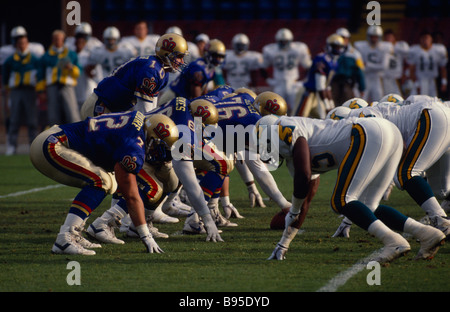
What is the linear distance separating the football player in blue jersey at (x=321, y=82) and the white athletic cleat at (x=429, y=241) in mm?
6376

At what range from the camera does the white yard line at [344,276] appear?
14.2ft

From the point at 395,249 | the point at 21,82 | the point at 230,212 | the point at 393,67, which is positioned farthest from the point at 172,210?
the point at 393,67

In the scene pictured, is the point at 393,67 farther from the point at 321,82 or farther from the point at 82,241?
the point at 82,241

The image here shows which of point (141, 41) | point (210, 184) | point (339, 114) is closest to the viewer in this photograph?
point (339, 114)

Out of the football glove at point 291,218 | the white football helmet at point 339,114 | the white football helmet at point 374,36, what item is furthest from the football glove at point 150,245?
the white football helmet at point 374,36

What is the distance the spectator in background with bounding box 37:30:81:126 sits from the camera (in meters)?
12.2

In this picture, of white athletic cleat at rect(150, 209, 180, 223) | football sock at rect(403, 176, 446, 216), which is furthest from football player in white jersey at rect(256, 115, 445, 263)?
white athletic cleat at rect(150, 209, 180, 223)

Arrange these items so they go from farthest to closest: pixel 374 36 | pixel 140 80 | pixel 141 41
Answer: pixel 374 36 → pixel 141 41 → pixel 140 80

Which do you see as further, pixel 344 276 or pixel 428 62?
pixel 428 62

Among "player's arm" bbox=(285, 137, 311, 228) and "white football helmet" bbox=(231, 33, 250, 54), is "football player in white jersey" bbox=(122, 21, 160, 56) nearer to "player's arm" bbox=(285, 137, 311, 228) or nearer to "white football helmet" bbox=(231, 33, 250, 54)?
"white football helmet" bbox=(231, 33, 250, 54)

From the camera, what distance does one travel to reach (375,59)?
1397 cm

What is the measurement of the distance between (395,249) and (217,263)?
1.12m

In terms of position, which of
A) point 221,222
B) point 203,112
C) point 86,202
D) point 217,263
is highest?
point 203,112

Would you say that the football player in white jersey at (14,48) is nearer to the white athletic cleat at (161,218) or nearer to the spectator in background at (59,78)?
the spectator in background at (59,78)
